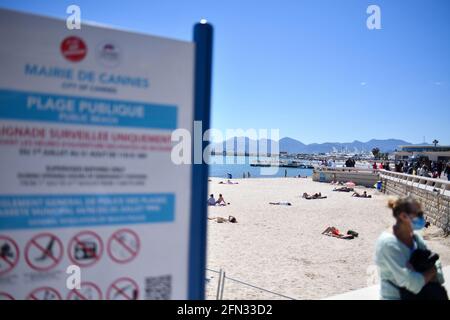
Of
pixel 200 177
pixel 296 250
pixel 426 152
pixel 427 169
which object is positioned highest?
pixel 426 152

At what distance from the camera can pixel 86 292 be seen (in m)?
2.09

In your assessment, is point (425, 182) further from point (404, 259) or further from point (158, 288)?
point (158, 288)

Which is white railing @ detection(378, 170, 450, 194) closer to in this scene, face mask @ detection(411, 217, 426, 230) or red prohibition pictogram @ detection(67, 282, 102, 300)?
face mask @ detection(411, 217, 426, 230)

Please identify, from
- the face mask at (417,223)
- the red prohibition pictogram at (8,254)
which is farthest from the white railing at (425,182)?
the red prohibition pictogram at (8,254)

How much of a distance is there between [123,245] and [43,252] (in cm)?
43

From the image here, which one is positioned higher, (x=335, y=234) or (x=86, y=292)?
(x=86, y=292)

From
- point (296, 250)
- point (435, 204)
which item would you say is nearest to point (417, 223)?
point (296, 250)

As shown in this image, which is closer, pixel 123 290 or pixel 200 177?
pixel 123 290

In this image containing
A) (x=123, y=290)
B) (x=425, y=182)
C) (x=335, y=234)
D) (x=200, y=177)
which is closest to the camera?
(x=123, y=290)

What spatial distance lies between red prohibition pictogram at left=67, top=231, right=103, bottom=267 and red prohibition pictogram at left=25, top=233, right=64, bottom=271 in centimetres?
6

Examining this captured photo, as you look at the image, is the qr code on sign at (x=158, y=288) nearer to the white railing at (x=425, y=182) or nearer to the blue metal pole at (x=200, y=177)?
the blue metal pole at (x=200, y=177)

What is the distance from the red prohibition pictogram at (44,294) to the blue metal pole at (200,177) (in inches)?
31.1

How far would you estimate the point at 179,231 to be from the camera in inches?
90.3

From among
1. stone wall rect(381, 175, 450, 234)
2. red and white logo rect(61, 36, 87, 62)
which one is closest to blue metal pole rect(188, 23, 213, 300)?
red and white logo rect(61, 36, 87, 62)
